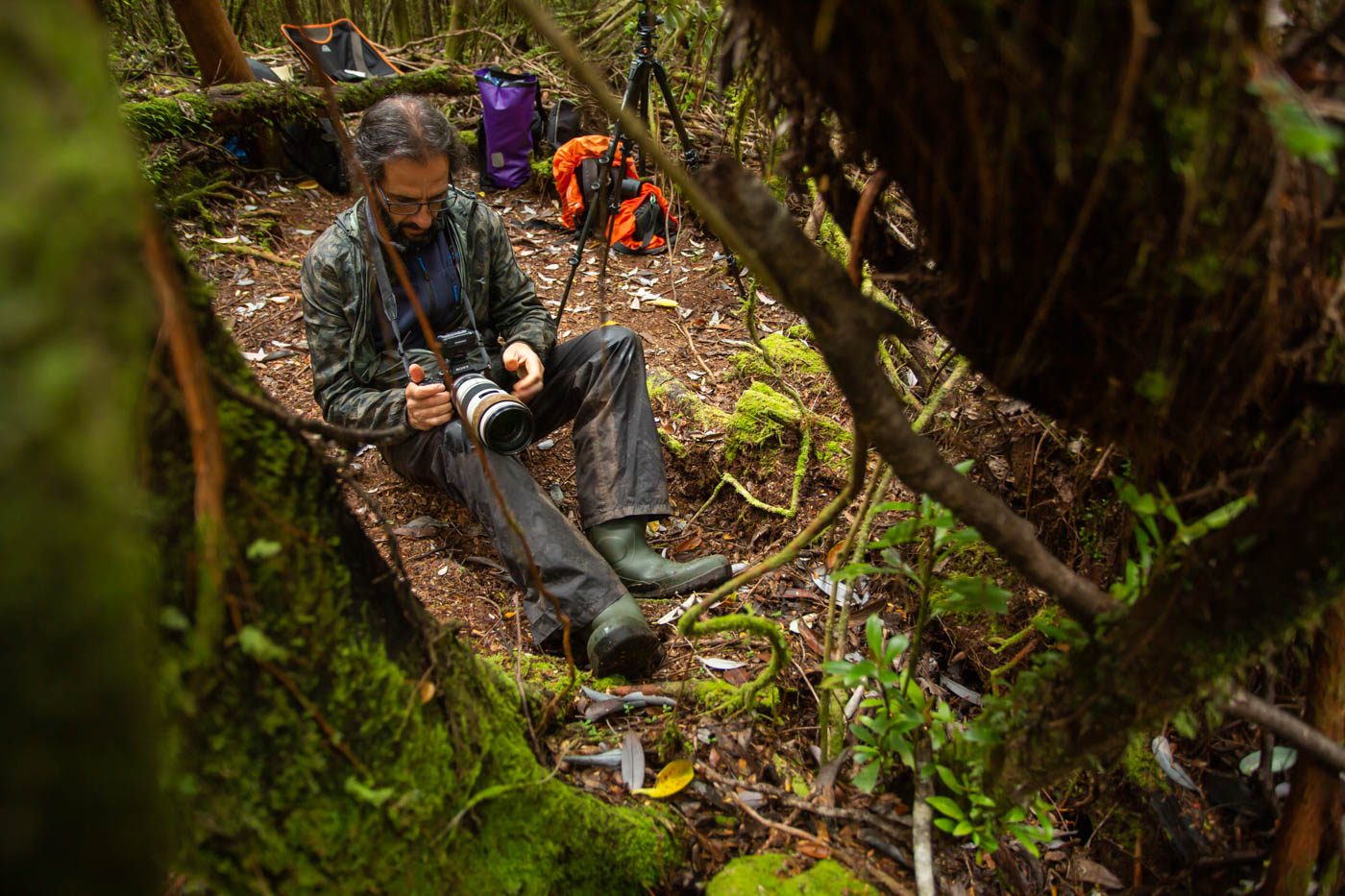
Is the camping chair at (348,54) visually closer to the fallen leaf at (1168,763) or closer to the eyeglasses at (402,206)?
the eyeglasses at (402,206)

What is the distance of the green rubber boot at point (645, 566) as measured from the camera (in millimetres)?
2771

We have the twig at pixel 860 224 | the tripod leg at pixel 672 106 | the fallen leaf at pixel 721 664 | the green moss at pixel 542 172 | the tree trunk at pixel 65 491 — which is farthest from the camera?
the green moss at pixel 542 172

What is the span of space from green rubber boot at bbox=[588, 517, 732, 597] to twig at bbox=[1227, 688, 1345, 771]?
177cm

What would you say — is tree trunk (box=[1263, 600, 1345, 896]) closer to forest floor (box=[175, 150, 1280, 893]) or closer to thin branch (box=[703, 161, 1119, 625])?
forest floor (box=[175, 150, 1280, 893])

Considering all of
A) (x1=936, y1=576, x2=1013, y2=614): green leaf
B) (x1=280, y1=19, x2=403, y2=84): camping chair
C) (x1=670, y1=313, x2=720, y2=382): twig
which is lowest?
(x1=670, y1=313, x2=720, y2=382): twig

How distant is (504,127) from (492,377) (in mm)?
3902

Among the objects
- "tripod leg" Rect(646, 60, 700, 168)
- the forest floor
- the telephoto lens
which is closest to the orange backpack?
"tripod leg" Rect(646, 60, 700, 168)

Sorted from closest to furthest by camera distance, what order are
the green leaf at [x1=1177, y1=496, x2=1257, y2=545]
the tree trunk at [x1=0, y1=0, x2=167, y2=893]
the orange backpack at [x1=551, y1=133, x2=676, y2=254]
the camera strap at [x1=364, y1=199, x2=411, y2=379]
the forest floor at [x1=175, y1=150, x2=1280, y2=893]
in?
the tree trunk at [x1=0, y1=0, x2=167, y2=893] < the green leaf at [x1=1177, y1=496, x2=1257, y2=545] < the forest floor at [x1=175, y1=150, x2=1280, y2=893] < the camera strap at [x1=364, y1=199, x2=411, y2=379] < the orange backpack at [x1=551, y1=133, x2=676, y2=254]

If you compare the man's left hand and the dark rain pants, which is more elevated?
the man's left hand

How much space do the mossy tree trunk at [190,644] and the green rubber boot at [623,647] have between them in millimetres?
774

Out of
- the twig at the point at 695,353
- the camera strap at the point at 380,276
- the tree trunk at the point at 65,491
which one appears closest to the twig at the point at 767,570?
the tree trunk at the point at 65,491

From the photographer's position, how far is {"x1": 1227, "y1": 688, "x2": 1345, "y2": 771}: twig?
115cm

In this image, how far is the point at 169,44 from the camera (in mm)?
6602

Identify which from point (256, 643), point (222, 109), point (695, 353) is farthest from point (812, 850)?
point (222, 109)
